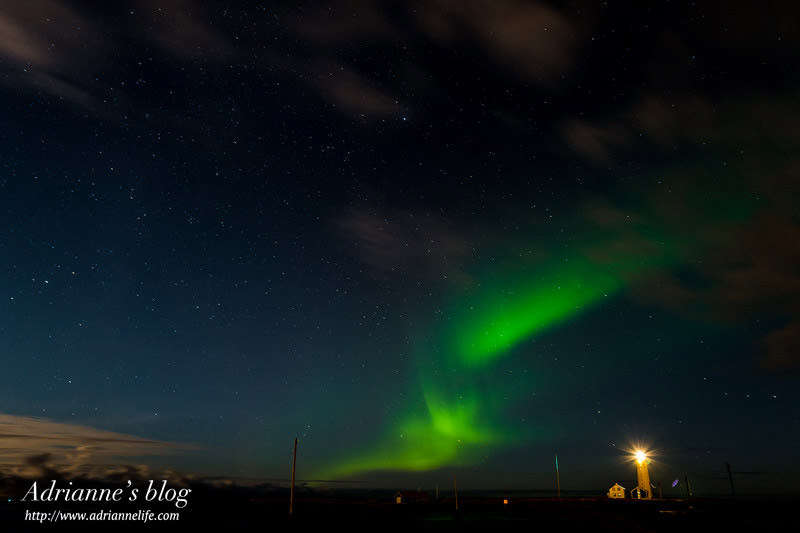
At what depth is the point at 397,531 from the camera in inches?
1107

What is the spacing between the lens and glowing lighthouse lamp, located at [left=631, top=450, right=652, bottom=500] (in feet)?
268

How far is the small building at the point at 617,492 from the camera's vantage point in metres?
86.8

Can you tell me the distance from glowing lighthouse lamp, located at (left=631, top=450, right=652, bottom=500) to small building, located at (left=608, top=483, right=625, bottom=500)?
15.1 feet

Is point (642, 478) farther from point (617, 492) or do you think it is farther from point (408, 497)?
point (408, 497)

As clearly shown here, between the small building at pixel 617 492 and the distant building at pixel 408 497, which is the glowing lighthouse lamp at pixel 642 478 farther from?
the distant building at pixel 408 497

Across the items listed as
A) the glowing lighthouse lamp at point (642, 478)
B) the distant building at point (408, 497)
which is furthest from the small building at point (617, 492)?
the distant building at point (408, 497)

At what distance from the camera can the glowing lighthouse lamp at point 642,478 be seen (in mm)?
81625

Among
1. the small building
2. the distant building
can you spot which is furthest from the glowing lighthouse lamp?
the distant building

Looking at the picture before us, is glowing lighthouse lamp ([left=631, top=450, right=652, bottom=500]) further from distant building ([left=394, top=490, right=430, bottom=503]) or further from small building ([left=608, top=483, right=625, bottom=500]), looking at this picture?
distant building ([left=394, top=490, right=430, bottom=503])

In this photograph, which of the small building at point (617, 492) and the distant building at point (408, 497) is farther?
the small building at point (617, 492)

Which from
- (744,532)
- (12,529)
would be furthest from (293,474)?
(744,532)

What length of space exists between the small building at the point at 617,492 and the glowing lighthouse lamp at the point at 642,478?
4.59 metres

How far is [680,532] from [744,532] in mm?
3220

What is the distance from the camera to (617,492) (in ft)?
287
